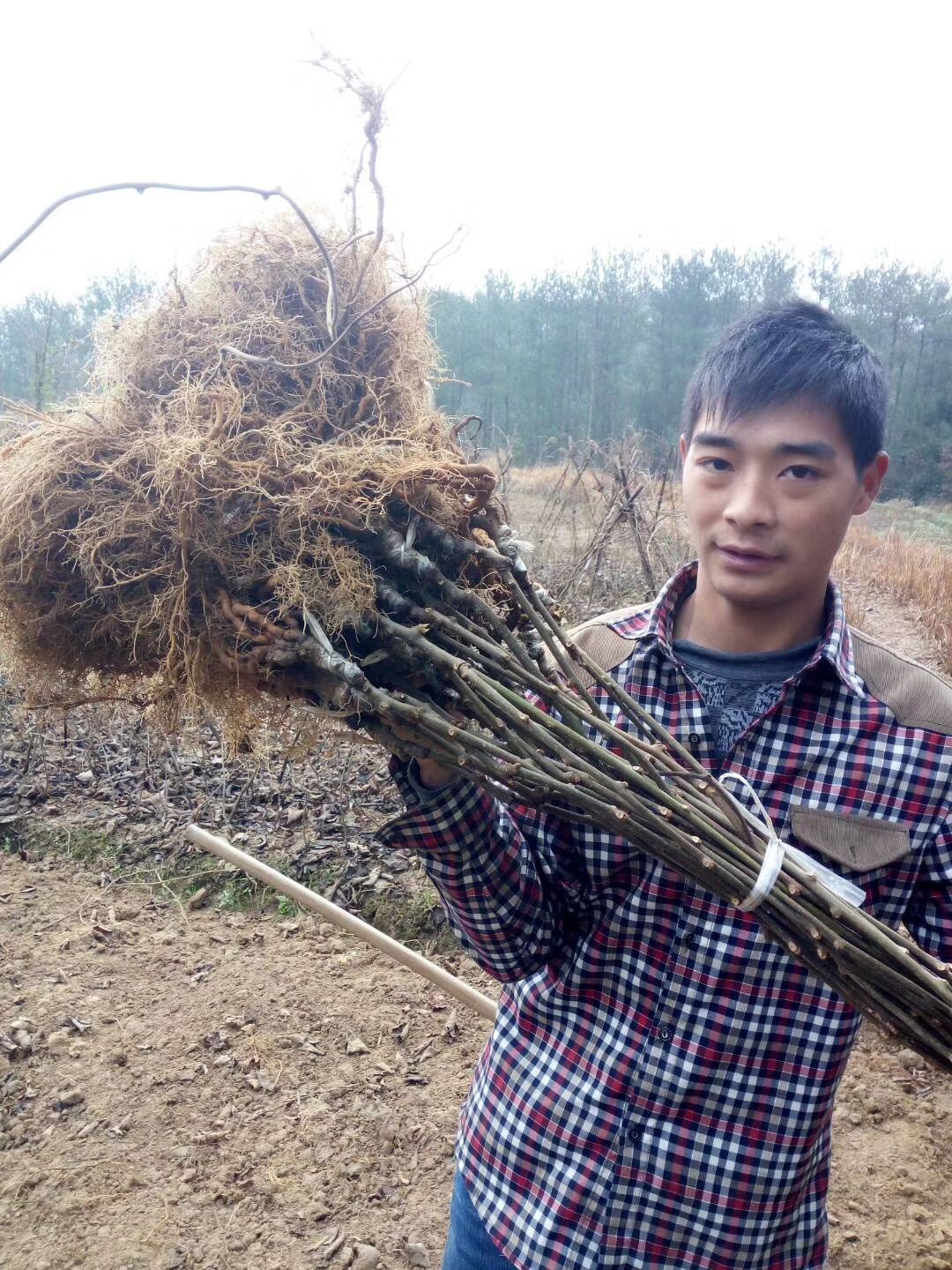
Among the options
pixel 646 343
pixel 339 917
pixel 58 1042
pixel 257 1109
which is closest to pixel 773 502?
pixel 339 917

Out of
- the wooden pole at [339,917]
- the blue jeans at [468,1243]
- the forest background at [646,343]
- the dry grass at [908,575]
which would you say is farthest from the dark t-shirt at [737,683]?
the forest background at [646,343]

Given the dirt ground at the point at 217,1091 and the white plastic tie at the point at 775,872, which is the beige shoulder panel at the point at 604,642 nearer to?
the white plastic tie at the point at 775,872

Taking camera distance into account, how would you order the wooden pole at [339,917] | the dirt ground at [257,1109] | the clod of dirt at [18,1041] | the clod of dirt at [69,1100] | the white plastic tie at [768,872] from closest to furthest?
the white plastic tie at [768,872] < the wooden pole at [339,917] < the dirt ground at [257,1109] < the clod of dirt at [69,1100] < the clod of dirt at [18,1041]

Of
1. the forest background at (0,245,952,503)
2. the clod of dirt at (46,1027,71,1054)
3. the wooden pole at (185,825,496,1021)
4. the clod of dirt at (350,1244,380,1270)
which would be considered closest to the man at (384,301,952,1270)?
the wooden pole at (185,825,496,1021)

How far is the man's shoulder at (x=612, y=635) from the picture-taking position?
119 cm

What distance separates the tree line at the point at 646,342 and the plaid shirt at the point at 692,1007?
14.5 meters

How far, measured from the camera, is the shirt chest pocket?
1.01 m

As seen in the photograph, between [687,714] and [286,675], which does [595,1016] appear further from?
[286,675]

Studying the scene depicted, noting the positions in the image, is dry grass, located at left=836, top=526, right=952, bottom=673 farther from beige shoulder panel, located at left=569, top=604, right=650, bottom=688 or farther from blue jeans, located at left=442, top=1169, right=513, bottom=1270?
blue jeans, located at left=442, top=1169, right=513, bottom=1270

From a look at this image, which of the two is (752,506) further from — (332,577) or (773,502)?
(332,577)

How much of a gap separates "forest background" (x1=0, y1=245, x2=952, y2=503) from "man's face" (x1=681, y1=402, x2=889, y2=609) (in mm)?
13787

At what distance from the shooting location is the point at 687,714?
3.71 ft

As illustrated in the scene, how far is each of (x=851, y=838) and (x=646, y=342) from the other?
18.3 meters

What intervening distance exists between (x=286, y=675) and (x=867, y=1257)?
7.05ft
